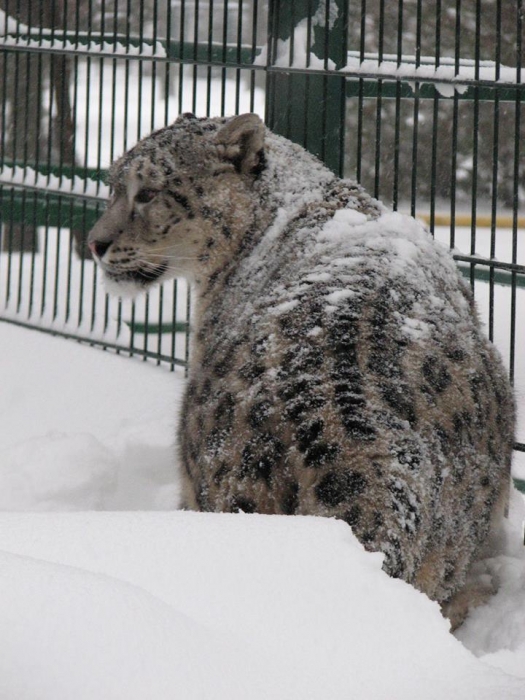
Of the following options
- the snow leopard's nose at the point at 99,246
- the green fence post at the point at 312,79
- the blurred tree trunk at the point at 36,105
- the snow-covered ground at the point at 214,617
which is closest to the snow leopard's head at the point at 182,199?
the snow leopard's nose at the point at 99,246

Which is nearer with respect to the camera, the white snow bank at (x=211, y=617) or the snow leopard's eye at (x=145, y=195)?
the white snow bank at (x=211, y=617)

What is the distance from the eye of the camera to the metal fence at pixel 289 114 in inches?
179

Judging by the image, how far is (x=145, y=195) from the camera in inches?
169

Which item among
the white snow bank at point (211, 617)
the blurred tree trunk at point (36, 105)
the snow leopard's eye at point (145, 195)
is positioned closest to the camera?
the white snow bank at point (211, 617)

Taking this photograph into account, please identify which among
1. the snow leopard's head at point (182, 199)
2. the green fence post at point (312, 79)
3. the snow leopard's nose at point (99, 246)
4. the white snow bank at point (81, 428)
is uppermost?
the green fence post at point (312, 79)

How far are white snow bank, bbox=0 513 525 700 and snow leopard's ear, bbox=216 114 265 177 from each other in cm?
216

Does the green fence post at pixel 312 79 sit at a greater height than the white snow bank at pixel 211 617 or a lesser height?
greater

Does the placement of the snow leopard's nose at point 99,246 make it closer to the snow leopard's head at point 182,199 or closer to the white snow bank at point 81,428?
the snow leopard's head at point 182,199

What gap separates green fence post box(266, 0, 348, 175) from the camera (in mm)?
4910

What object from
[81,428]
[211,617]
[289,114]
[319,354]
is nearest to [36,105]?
[81,428]

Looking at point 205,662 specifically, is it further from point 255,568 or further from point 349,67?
point 349,67

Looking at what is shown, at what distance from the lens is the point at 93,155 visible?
50.9 ft

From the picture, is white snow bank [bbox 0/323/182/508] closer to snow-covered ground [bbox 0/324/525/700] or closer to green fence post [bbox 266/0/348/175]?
green fence post [bbox 266/0/348/175]

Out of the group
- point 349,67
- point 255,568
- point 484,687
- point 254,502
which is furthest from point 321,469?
point 349,67
